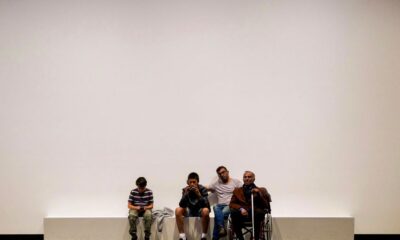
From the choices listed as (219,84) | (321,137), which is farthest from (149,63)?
(321,137)

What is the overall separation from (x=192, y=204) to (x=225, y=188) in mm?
520

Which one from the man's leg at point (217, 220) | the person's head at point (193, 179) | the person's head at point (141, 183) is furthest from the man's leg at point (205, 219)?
the person's head at point (141, 183)

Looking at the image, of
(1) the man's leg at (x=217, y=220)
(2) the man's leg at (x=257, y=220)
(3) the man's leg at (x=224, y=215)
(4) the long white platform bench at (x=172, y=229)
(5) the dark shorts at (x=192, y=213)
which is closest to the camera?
(2) the man's leg at (x=257, y=220)

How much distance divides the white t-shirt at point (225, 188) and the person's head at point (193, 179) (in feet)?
1.17

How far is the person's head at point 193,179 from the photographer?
22.5ft

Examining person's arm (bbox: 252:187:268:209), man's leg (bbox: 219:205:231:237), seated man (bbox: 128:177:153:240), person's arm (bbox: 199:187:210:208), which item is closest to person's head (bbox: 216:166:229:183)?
person's arm (bbox: 199:187:210:208)

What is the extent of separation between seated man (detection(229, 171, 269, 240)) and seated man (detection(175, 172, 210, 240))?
1.46 feet

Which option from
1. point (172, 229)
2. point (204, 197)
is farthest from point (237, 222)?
point (172, 229)

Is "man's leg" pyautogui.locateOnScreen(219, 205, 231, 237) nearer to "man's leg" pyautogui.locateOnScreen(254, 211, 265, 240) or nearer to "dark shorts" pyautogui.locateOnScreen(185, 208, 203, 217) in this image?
"dark shorts" pyautogui.locateOnScreen(185, 208, 203, 217)

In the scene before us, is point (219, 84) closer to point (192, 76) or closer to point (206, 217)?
point (192, 76)

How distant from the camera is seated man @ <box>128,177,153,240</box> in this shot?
265 inches

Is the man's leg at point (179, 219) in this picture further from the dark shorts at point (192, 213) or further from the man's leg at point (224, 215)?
the man's leg at point (224, 215)

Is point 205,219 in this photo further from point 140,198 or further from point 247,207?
point 140,198

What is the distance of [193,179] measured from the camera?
687cm
